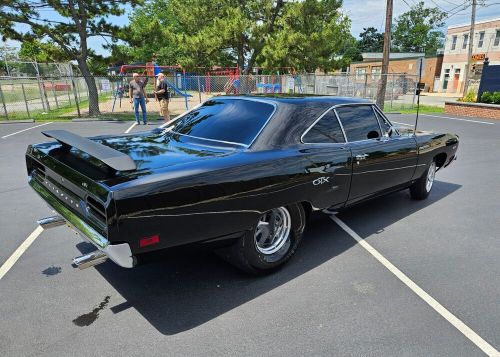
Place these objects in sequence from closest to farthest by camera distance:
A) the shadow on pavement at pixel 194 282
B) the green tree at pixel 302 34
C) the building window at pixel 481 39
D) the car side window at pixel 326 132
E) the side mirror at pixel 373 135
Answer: the shadow on pavement at pixel 194 282 < the car side window at pixel 326 132 < the side mirror at pixel 373 135 < the green tree at pixel 302 34 < the building window at pixel 481 39

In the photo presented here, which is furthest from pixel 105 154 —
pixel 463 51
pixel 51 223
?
pixel 463 51

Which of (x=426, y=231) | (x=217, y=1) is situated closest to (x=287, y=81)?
(x=217, y=1)

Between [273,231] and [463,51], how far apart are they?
4689 cm

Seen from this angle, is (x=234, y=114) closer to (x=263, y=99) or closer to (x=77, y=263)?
(x=263, y=99)

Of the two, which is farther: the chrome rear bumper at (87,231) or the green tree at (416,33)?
the green tree at (416,33)

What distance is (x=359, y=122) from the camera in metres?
4.15

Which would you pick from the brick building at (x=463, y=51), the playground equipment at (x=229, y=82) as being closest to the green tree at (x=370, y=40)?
the brick building at (x=463, y=51)

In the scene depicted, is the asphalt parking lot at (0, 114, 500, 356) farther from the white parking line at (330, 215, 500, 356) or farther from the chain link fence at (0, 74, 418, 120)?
the chain link fence at (0, 74, 418, 120)

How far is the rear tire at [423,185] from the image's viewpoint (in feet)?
17.2

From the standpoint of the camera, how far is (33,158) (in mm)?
3303

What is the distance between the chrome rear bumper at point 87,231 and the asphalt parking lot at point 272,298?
0.33 meters

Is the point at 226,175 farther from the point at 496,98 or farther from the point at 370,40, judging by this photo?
the point at 370,40

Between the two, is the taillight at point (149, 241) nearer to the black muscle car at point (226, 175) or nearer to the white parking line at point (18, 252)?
the black muscle car at point (226, 175)

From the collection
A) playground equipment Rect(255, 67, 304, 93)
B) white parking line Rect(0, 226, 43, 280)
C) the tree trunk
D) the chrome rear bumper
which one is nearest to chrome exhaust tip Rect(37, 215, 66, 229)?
the chrome rear bumper
